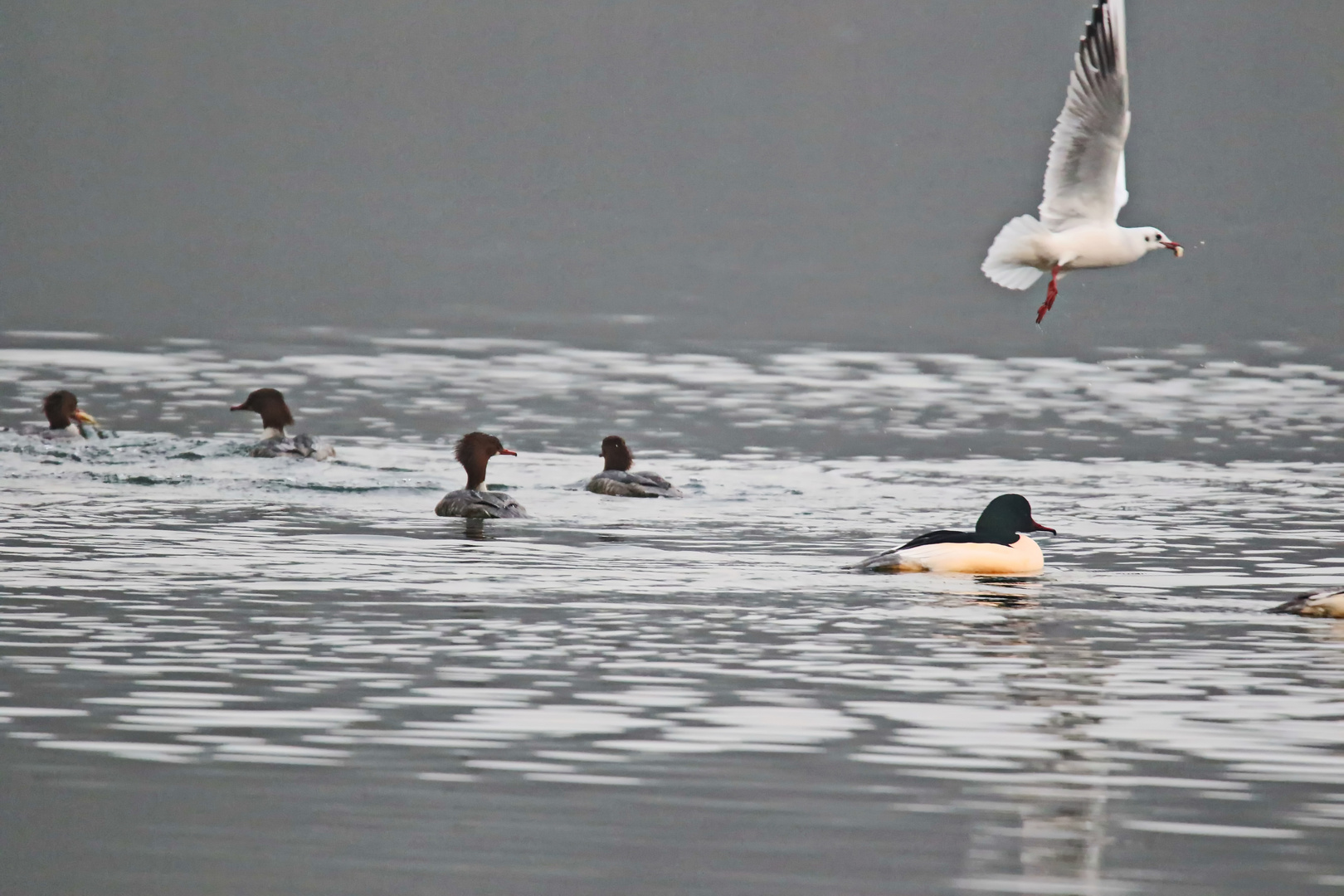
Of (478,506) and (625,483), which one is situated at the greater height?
(625,483)

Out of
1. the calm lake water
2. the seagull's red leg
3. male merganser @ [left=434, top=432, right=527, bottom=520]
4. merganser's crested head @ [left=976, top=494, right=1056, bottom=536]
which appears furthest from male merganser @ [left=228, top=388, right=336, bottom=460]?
merganser's crested head @ [left=976, top=494, right=1056, bottom=536]

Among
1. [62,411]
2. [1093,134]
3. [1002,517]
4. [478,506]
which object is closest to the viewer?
[1002,517]

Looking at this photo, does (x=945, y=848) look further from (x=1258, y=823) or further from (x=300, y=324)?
(x=300, y=324)

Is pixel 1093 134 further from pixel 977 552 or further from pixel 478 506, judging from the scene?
pixel 478 506

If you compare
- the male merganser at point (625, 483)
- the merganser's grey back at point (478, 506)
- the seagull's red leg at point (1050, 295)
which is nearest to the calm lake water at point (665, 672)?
the merganser's grey back at point (478, 506)

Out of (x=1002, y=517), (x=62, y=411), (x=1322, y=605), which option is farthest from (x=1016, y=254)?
(x=62, y=411)

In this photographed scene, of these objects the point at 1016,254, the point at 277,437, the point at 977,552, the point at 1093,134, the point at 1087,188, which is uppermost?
the point at 1093,134

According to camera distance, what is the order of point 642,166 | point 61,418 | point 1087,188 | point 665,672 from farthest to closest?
point 642,166
point 61,418
point 1087,188
point 665,672

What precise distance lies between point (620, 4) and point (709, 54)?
23.2 feet

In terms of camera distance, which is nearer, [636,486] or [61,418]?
[636,486]

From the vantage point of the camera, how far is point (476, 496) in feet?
62.8

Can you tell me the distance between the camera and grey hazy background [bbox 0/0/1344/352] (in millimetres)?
45594

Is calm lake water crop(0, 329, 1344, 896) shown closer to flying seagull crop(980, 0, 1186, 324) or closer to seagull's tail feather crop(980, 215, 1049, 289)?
seagull's tail feather crop(980, 215, 1049, 289)

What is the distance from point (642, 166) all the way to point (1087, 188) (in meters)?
74.3
